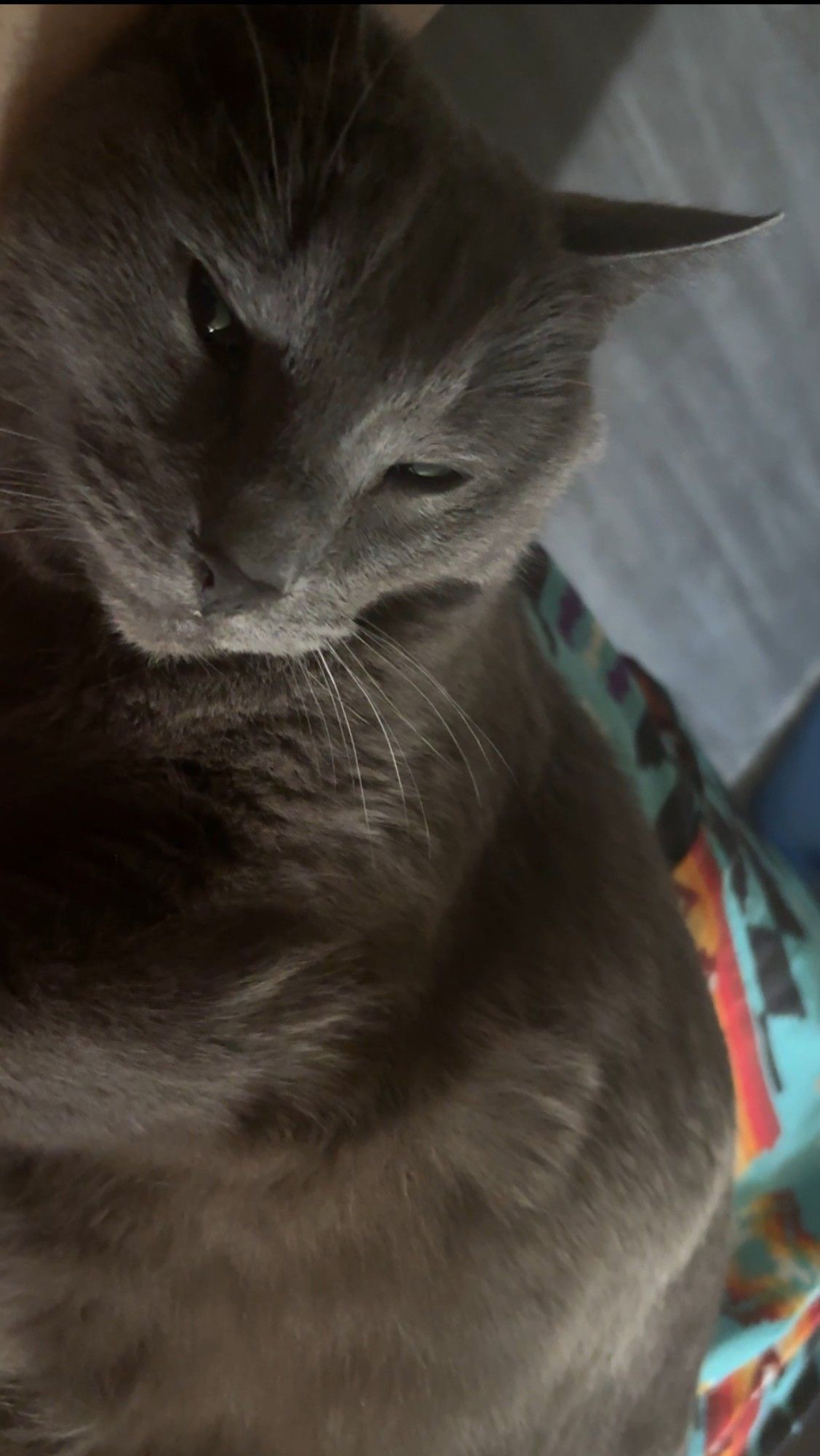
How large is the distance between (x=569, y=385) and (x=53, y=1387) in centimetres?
95

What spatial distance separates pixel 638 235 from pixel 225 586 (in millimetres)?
408

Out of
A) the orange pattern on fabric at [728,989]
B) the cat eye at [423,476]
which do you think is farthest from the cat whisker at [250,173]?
the orange pattern on fabric at [728,989]

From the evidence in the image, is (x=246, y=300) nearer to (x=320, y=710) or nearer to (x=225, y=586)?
(x=225, y=586)

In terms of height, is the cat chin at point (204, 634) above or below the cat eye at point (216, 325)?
below

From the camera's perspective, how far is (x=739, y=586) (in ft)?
6.24

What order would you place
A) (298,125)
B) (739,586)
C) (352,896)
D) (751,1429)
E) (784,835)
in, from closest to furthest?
(298,125), (352,896), (751,1429), (739,586), (784,835)

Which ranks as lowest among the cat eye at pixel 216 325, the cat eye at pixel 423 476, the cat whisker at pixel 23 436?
the cat whisker at pixel 23 436

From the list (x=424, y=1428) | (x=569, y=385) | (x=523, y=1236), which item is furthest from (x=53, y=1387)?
(x=569, y=385)

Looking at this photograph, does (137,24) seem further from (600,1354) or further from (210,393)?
(600,1354)

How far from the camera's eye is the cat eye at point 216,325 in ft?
2.38

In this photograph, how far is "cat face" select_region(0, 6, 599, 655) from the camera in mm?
700

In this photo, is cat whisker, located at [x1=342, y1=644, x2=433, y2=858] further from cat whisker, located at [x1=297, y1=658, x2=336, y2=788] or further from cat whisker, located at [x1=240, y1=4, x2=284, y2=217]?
cat whisker, located at [x1=240, y1=4, x2=284, y2=217]

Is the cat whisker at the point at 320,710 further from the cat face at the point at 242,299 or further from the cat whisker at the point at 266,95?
the cat whisker at the point at 266,95

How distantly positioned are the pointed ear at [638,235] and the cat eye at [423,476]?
177 millimetres
